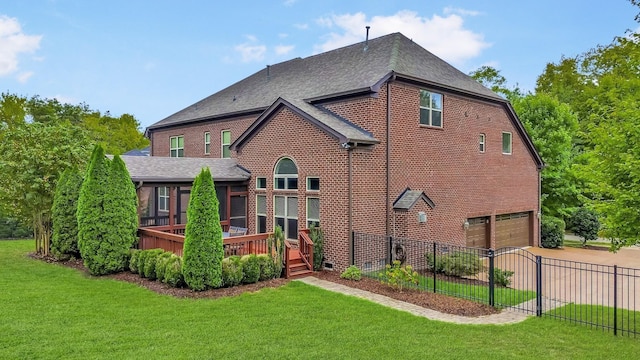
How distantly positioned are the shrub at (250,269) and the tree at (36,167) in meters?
8.07

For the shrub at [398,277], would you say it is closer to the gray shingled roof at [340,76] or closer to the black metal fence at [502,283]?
the black metal fence at [502,283]

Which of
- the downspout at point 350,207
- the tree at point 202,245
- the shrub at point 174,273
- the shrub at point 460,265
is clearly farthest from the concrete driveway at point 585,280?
the shrub at point 174,273

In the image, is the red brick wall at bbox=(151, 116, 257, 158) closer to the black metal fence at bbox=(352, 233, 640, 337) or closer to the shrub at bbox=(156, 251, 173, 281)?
the shrub at bbox=(156, 251, 173, 281)

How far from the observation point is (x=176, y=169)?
14.9 metres

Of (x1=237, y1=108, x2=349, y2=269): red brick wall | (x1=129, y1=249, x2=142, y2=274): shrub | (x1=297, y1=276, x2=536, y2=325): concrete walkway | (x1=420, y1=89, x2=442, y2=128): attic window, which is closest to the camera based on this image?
(x1=297, y1=276, x2=536, y2=325): concrete walkway

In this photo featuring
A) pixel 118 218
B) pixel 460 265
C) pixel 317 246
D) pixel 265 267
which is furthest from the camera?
pixel 317 246

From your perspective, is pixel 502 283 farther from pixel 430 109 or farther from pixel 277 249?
pixel 430 109

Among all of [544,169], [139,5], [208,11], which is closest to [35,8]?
[139,5]

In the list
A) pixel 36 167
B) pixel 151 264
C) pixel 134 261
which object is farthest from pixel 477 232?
pixel 36 167

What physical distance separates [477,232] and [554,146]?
907 centimetres

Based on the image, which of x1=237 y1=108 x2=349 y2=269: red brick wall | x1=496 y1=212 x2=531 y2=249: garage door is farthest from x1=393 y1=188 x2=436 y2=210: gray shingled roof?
x1=496 y1=212 x2=531 y2=249: garage door

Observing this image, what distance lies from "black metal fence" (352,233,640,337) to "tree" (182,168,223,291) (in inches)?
162

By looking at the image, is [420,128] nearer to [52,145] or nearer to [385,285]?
[385,285]

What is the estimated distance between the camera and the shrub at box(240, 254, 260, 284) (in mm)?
10984
